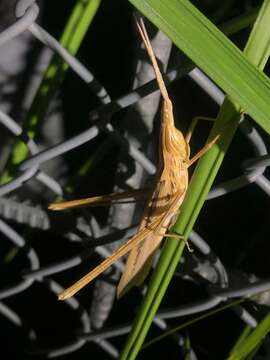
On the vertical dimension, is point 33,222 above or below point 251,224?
above

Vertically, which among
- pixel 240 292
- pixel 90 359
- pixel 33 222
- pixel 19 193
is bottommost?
pixel 240 292

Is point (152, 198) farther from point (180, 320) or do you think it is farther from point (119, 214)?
point (180, 320)

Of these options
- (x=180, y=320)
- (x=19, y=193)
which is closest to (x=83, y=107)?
(x=19, y=193)

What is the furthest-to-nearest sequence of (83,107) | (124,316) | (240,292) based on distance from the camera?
1. (124,316)
2. (83,107)
3. (240,292)

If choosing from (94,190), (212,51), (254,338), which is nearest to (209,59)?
(212,51)

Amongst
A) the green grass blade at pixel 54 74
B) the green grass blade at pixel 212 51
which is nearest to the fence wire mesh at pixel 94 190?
the green grass blade at pixel 54 74

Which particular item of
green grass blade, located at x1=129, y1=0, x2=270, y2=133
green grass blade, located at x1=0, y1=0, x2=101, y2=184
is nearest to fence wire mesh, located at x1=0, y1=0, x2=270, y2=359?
green grass blade, located at x1=0, y1=0, x2=101, y2=184

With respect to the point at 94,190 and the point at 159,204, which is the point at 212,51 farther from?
the point at 94,190
